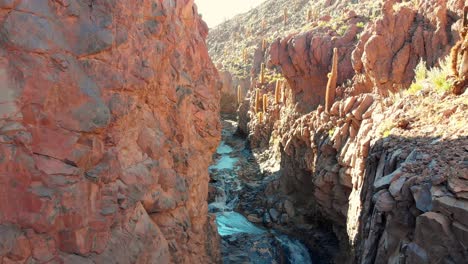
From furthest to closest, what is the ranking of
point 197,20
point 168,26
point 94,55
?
point 197,20, point 168,26, point 94,55

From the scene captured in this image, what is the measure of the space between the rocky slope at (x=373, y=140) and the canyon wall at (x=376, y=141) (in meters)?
0.03

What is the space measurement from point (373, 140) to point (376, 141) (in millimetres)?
627

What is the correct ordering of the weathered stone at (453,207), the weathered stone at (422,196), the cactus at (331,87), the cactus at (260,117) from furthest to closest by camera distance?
the cactus at (260,117) → the cactus at (331,87) → the weathered stone at (422,196) → the weathered stone at (453,207)

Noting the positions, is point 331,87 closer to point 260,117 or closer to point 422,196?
point 422,196

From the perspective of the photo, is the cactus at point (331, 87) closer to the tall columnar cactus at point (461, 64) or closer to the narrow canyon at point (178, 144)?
the narrow canyon at point (178, 144)

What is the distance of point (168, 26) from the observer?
1048 cm

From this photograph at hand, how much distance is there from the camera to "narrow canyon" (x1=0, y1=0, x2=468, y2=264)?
622cm

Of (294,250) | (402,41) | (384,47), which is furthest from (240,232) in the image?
(402,41)

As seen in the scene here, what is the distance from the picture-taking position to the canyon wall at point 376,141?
5688mm

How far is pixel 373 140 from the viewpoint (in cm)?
1052

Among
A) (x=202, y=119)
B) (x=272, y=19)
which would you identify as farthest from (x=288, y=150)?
(x=272, y=19)

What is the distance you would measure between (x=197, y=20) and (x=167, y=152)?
18.8ft

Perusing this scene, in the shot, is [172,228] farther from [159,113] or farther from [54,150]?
[54,150]

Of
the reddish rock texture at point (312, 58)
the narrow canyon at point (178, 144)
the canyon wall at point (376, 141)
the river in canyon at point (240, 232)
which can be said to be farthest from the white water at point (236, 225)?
the reddish rock texture at point (312, 58)
